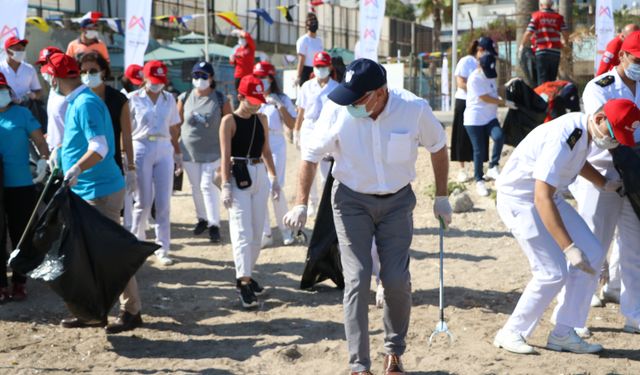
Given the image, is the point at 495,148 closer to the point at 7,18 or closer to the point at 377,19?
the point at 377,19

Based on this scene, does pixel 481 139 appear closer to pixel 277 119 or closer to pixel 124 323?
pixel 277 119

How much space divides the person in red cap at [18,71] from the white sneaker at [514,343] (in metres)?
6.19

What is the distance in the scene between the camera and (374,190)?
4402 mm

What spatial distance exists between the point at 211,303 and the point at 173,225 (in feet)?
11.7

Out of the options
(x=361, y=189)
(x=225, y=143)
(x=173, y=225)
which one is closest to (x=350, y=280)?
(x=361, y=189)

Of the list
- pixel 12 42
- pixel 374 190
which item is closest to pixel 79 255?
pixel 374 190

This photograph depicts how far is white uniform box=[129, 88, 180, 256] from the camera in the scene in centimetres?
758

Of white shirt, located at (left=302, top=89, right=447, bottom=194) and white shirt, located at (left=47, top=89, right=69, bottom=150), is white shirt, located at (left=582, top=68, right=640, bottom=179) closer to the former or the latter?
white shirt, located at (left=302, top=89, right=447, bottom=194)

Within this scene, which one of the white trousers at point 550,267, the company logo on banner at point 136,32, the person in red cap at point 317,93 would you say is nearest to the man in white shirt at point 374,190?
the white trousers at point 550,267

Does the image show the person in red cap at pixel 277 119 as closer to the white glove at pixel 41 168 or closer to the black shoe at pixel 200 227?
the black shoe at pixel 200 227

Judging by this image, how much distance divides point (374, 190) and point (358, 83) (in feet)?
2.04

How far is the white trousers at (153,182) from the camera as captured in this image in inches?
298

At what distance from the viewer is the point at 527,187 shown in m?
4.85

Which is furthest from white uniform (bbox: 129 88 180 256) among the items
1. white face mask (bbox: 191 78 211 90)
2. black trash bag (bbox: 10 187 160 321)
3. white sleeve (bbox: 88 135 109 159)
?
black trash bag (bbox: 10 187 160 321)
